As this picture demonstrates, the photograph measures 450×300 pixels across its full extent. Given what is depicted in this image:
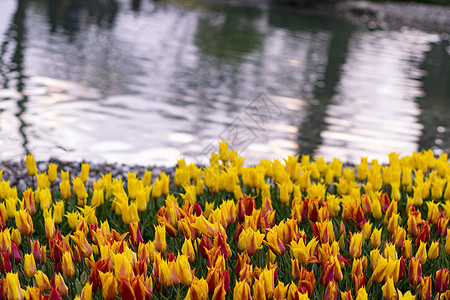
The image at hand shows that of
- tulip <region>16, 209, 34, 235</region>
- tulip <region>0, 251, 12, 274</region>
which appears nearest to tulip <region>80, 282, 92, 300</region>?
tulip <region>0, 251, 12, 274</region>

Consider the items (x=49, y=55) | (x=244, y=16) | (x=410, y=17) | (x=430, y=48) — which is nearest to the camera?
(x=49, y=55)

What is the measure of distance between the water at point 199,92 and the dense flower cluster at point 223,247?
2.65m

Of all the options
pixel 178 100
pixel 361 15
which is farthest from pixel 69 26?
pixel 361 15

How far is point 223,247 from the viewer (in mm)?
2250

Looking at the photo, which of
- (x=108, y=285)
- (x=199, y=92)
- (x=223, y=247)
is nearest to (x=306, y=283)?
(x=223, y=247)

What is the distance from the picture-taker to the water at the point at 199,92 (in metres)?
6.52

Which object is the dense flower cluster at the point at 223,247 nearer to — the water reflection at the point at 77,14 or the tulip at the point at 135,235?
the tulip at the point at 135,235

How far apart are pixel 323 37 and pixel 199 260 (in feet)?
56.0

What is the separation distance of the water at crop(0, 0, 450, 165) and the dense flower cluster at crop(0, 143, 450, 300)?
8.71ft

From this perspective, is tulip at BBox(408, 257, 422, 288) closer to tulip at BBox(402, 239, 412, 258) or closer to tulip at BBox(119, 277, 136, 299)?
tulip at BBox(402, 239, 412, 258)

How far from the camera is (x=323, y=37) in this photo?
731 inches

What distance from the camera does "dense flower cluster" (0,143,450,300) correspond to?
2004 mm

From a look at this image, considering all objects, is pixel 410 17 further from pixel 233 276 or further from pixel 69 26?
pixel 233 276

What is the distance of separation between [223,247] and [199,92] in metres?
7.06
